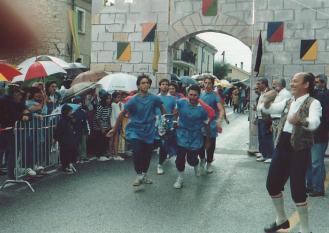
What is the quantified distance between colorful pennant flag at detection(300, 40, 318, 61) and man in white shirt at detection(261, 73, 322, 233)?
7212 mm

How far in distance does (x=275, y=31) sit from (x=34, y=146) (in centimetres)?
684

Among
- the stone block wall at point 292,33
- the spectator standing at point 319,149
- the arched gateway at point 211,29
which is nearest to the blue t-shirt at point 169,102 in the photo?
the spectator standing at point 319,149

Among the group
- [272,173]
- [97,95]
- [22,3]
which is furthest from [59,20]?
[272,173]

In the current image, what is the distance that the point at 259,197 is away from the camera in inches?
278

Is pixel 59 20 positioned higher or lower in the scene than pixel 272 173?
higher

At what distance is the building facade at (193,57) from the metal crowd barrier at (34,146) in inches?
1442

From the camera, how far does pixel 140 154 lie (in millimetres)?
7504

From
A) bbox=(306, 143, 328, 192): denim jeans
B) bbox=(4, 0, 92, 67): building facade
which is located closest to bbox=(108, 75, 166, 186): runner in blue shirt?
bbox=(306, 143, 328, 192): denim jeans

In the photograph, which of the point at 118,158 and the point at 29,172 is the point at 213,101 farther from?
the point at 29,172

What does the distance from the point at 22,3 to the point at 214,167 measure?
18505mm

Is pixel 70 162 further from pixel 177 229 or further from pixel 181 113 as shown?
pixel 177 229

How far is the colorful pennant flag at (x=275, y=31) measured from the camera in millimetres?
12055

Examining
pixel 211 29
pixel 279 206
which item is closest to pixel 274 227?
pixel 279 206

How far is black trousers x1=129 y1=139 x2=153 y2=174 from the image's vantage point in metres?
7.47
